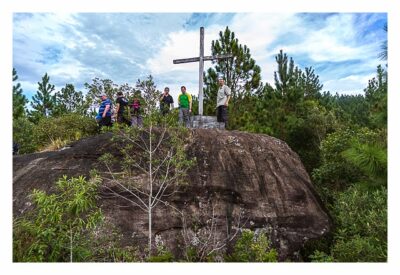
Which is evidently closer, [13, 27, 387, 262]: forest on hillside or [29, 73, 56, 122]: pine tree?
[13, 27, 387, 262]: forest on hillside

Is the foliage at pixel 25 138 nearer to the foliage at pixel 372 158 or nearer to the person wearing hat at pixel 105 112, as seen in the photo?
the person wearing hat at pixel 105 112

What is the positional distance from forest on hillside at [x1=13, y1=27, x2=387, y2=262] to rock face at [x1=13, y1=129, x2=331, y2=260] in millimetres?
487

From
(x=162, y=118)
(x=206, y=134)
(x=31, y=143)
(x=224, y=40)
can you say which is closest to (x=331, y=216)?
(x=206, y=134)

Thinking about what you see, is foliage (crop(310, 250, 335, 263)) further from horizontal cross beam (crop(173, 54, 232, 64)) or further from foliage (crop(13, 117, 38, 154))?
foliage (crop(13, 117, 38, 154))

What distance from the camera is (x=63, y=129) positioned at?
377 inches

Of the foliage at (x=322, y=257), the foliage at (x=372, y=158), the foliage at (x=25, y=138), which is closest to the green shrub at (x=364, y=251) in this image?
the foliage at (x=322, y=257)

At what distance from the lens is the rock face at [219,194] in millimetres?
6008

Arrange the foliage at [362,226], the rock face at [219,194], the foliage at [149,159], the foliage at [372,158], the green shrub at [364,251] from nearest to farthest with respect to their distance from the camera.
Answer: the green shrub at [364,251], the foliage at [362,226], the foliage at [372,158], the foliage at [149,159], the rock face at [219,194]

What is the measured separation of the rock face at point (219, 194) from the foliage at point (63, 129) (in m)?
2.62

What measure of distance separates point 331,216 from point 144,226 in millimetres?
4306

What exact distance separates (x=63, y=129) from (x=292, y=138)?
834cm

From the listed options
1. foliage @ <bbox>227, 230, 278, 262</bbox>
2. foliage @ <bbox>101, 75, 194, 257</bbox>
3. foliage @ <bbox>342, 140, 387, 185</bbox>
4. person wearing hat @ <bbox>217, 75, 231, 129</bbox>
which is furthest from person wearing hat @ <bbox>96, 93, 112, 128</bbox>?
foliage @ <bbox>342, 140, 387, 185</bbox>

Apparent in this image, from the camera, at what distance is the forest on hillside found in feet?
15.9
